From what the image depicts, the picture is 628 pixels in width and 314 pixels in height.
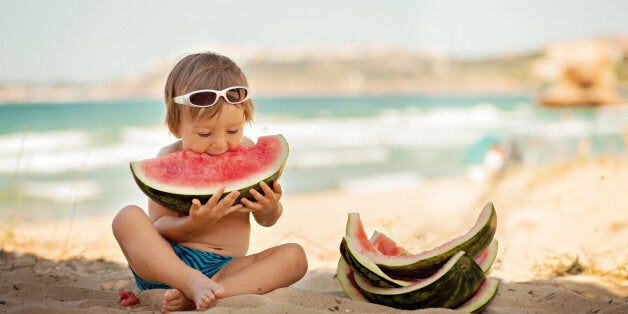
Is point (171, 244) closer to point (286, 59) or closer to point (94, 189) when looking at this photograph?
point (94, 189)

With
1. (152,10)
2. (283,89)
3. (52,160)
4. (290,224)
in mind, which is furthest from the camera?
(283,89)

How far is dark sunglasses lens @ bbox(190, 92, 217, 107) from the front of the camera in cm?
266

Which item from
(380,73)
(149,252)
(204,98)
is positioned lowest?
(380,73)

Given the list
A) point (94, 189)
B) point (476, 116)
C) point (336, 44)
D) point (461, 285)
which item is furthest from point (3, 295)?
point (336, 44)

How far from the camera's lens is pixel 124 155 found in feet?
53.3

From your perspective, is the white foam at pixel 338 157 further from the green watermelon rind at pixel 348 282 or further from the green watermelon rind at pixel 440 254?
the green watermelon rind at pixel 440 254

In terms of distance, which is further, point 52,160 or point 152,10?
point 152,10

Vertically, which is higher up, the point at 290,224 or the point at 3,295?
the point at 3,295

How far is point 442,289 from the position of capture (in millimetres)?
2467

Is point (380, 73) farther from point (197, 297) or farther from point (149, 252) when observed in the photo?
point (197, 297)

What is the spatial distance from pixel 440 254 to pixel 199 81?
1248 millimetres

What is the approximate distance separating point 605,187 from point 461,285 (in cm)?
382

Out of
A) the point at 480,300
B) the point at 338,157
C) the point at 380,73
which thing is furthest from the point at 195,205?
the point at 380,73

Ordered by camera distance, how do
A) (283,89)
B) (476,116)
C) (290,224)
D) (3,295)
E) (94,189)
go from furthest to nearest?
(283,89) → (476,116) → (94,189) → (290,224) → (3,295)
